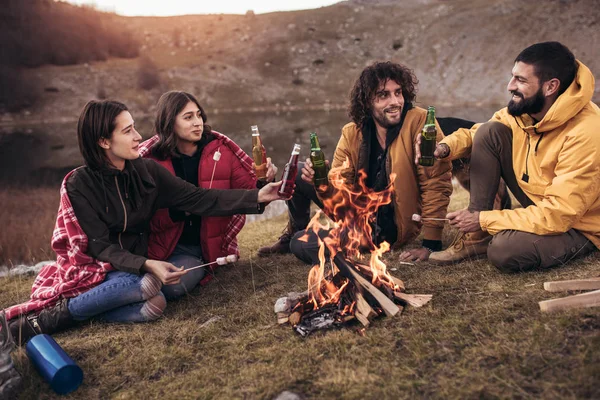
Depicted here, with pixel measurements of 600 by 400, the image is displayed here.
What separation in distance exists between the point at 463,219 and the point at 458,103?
3713 centimetres

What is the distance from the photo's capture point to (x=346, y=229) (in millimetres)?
4973

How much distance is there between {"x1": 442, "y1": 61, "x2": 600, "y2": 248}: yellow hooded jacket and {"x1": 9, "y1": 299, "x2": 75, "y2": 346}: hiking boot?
4.05 meters

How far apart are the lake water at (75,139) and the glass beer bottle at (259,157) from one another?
12184 mm

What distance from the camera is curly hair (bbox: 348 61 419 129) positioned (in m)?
5.40

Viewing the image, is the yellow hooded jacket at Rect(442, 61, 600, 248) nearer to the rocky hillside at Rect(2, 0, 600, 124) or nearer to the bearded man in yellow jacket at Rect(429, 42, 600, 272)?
the bearded man in yellow jacket at Rect(429, 42, 600, 272)

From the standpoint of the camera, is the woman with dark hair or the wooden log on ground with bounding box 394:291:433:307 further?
the woman with dark hair

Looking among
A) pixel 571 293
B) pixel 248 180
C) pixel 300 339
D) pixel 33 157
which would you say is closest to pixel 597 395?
pixel 571 293

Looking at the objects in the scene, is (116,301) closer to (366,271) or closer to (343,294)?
(343,294)

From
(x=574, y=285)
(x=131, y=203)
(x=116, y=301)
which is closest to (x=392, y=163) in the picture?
(x=574, y=285)

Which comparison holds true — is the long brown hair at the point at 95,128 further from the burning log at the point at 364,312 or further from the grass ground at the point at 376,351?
the burning log at the point at 364,312

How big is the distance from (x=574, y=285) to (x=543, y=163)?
118 cm

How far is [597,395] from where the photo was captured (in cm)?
264

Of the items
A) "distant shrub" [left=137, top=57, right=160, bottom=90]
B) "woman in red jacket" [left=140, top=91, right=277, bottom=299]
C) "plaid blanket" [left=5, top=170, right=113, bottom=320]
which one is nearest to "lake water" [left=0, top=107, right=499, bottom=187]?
"distant shrub" [left=137, top=57, right=160, bottom=90]

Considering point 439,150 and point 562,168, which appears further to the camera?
point 439,150
